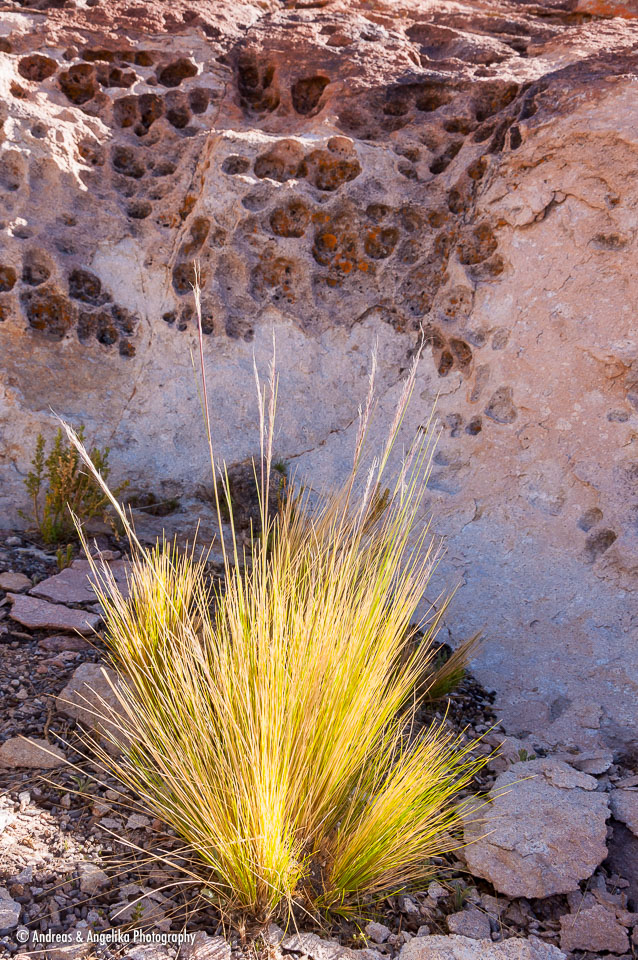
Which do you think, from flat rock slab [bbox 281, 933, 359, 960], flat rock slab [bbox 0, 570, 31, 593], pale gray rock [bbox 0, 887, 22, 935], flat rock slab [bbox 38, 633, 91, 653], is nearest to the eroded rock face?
flat rock slab [bbox 0, 570, 31, 593]

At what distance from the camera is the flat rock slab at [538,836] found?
181 cm

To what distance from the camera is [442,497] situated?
3.40 meters

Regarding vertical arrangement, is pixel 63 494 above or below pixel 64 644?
above

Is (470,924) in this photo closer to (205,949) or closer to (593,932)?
(593,932)

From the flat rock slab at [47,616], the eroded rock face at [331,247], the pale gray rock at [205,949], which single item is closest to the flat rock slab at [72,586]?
the flat rock slab at [47,616]

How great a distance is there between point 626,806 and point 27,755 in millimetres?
1644

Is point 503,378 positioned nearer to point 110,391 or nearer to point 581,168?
Answer: point 581,168

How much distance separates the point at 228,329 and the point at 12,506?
4.40 ft

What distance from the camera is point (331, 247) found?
3.68 meters

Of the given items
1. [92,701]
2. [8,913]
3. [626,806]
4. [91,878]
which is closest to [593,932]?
[626,806]

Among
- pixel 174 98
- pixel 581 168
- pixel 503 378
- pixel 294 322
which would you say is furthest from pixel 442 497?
pixel 174 98

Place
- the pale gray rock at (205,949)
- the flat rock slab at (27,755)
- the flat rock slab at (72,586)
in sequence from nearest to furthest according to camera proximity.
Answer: the pale gray rock at (205,949), the flat rock slab at (27,755), the flat rock slab at (72,586)

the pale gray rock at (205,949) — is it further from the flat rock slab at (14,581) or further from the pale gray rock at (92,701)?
the flat rock slab at (14,581)

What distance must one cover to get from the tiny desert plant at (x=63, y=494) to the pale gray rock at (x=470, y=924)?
1.99 m
